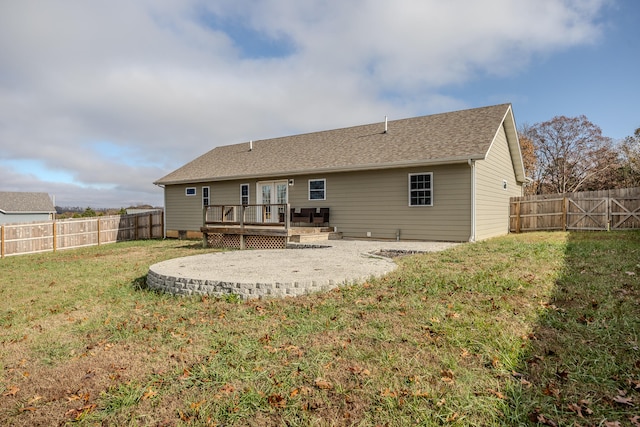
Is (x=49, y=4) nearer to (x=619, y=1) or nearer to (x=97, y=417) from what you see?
(x=97, y=417)

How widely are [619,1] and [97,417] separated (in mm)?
14715

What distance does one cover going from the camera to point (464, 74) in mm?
16109

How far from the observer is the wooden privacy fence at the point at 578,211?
14047 millimetres

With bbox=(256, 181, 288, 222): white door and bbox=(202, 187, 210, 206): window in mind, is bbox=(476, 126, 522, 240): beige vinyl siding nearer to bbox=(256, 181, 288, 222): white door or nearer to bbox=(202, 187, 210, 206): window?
bbox=(256, 181, 288, 222): white door

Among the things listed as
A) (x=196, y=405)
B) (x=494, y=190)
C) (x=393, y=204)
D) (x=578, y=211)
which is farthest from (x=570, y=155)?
(x=196, y=405)

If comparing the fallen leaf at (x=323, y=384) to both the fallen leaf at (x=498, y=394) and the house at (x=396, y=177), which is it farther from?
the house at (x=396, y=177)

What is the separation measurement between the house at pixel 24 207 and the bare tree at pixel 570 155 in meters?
47.2

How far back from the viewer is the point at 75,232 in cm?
1588

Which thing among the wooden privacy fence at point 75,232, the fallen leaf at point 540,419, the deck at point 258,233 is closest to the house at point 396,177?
the deck at point 258,233

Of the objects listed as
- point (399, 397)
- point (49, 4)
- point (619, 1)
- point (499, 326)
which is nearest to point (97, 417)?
point (399, 397)

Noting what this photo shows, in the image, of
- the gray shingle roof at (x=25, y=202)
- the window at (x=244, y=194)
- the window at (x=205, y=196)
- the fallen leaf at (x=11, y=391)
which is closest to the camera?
the fallen leaf at (x=11, y=391)

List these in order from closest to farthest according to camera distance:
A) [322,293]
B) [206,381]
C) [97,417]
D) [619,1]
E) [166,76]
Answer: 1. [97,417]
2. [206,381]
3. [322,293]
4. [619,1]
5. [166,76]

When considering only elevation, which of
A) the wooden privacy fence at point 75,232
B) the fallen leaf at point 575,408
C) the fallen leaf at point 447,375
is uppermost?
the wooden privacy fence at point 75,232

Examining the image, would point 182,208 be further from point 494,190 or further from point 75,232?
point 494,190
